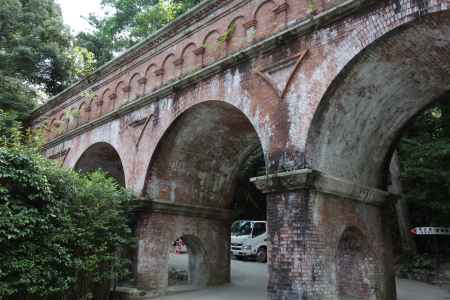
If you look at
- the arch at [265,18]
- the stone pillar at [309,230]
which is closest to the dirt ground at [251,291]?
the stone pillar at [309,230]

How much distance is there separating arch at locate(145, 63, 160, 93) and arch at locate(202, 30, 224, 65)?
2.14m

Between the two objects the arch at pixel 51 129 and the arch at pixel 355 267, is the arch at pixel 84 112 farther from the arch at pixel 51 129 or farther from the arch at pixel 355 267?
the arch at pixel 355 267

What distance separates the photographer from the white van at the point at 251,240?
18594 mm

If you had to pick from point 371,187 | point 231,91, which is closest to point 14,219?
point 231,91

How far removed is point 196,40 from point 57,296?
7101 mm

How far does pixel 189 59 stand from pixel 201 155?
271cm

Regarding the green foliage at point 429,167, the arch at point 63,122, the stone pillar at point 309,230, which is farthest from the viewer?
the arch at point 63,122

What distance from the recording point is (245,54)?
8719 millimetres

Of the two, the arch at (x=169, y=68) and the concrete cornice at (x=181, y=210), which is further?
the arch at (x=169, y=68)

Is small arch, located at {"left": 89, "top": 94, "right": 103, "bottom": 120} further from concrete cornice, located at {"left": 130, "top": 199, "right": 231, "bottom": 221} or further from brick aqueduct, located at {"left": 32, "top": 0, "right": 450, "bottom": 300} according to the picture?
concrete cornice, located at {"left": 130, "top": 199, "right": 231, "bottom": 221}

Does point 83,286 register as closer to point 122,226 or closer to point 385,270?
point 122,226

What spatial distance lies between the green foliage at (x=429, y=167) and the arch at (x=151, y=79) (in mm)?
9578

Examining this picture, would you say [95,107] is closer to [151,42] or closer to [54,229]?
[151,42]

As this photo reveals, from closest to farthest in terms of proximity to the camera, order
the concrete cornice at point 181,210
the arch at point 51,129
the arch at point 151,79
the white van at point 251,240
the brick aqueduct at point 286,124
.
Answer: the brick aqueduct at point 286,124
the concrete cornice at point 181,210
the arch at point 151,79
the arch at point 51,129
the white van at point 251,240
